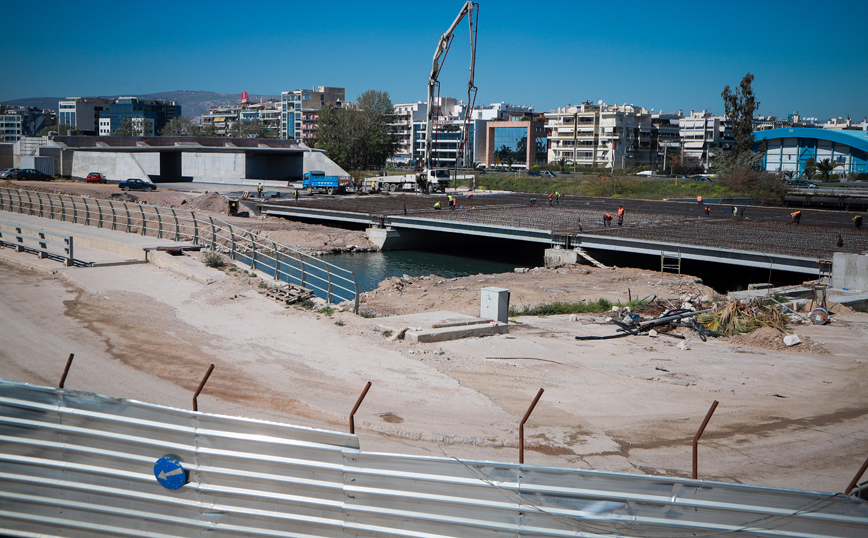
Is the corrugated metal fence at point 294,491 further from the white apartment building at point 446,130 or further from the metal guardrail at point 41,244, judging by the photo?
the white apartment building at point 446,130

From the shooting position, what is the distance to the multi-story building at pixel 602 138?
124m

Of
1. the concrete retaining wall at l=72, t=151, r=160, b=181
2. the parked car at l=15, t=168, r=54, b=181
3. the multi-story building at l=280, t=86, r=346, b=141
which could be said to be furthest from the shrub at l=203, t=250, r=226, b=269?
the multi-story building at l=280, t=86, r=346, b=141

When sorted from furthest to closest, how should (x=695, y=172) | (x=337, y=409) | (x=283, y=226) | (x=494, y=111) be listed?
(x=494, y=111) < (x=695, y=172) < (x=283, y=226) < (x=337, y=409)

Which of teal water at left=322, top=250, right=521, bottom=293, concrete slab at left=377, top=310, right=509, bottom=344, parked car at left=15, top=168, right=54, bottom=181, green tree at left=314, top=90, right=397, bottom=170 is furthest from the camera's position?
green tree at left=314, top=90, right=397, bottom=170

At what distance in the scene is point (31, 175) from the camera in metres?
65.3

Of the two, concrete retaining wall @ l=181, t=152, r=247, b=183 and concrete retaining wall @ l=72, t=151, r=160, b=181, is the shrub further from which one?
concrete retaining wall @ l=181, t=152, r=247, b=183

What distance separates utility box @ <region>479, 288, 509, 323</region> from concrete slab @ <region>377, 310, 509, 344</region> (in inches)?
10.9

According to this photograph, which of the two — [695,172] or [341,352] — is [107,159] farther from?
[695,172]

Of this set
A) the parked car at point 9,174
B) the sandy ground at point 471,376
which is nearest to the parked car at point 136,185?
the parked car at point 9,174

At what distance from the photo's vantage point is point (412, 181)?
6844cm

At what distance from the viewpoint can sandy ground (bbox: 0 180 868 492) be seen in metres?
9.19

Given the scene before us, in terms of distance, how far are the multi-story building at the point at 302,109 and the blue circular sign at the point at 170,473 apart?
169 m

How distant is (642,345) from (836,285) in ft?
41.2

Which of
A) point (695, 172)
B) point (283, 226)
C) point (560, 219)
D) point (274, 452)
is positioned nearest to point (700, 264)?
point (560, 219)
